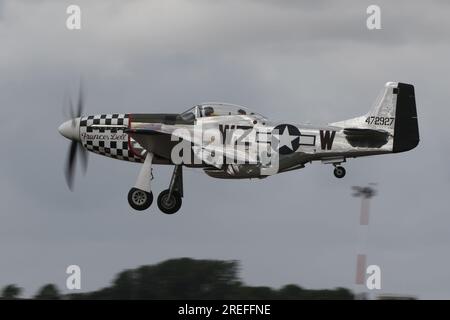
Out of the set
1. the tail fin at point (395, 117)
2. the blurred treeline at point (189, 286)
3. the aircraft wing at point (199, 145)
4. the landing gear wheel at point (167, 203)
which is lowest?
the blurred treeline at point (189, 286)

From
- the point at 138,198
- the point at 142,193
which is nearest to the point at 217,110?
the point at 142,193

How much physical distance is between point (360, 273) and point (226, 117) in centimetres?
698

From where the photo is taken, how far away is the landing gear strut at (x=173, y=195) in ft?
96.5

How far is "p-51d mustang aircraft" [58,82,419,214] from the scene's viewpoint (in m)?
29.0

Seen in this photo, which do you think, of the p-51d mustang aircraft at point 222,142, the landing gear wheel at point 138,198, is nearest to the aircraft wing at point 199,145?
the p-51d mustang aircraft at point 222,142

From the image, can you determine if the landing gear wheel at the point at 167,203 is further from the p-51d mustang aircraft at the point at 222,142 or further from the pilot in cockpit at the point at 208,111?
the pilot in cockpit at the point at 208,111

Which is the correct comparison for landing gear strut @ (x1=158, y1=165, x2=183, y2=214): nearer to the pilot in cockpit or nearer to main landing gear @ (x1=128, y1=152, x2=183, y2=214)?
main landing gear @ (x1=128, y1=152, x2=183, y2=214)

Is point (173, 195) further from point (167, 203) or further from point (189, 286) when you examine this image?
point (189, 286)

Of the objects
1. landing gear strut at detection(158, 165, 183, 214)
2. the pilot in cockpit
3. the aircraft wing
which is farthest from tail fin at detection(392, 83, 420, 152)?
landing gear strut at detection(158, 165, 183, 214)

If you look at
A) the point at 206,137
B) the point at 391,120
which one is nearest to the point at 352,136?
the point at 391,120

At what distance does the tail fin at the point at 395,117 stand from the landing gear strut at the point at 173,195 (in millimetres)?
3929
